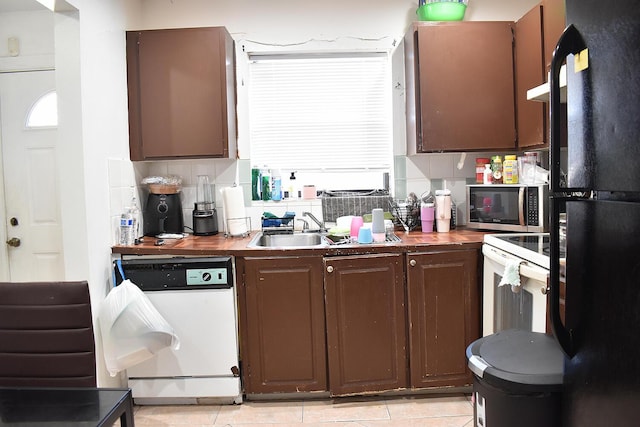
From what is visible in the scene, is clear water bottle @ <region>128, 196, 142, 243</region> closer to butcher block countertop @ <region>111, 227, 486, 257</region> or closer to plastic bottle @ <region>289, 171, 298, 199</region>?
butcher block countertop @ <region>111, 227, 486, 257</region>

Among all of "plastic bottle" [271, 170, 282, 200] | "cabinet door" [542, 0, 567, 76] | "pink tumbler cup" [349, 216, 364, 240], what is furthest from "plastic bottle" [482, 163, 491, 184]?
"plastic bottle" [271, 170, 282, 200]

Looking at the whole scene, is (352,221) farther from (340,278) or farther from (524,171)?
(524,171)

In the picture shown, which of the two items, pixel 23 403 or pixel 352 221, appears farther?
pixel 352 221


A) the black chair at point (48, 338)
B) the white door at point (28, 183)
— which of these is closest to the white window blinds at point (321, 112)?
the white door at point (28, 183)

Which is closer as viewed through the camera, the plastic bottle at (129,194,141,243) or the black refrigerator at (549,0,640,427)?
the black refrigerator at (549,0,640,427)

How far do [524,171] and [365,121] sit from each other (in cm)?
109

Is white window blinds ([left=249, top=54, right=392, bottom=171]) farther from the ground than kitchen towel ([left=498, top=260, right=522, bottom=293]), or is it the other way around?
white window blinds ([left=249, top=54, right=392, bottom=171])

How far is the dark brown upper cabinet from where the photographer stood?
2.93 metres

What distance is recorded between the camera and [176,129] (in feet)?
9.72

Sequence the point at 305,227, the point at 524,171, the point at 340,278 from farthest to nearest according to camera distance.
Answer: the point at 305,227
the point at 524,171
the point at 340,278

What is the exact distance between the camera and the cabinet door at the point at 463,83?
113 inches

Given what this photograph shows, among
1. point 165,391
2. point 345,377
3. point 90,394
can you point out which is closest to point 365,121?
point 345,377

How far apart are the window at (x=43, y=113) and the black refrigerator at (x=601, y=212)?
2.91 metres

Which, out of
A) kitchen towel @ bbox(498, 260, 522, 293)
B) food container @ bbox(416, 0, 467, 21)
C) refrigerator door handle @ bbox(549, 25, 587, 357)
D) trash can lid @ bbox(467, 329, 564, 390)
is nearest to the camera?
refrigerator door handle @ bbox(549, 25, 587, 357)
